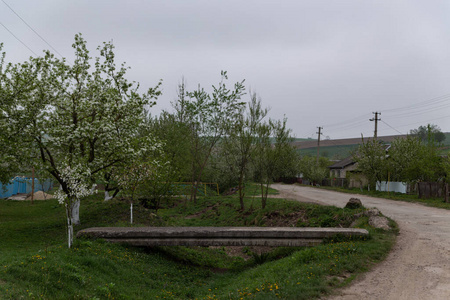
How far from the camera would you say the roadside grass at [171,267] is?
7586 millimetres

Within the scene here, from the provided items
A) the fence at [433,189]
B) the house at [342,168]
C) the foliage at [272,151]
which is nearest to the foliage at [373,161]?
the fence at [433,189]

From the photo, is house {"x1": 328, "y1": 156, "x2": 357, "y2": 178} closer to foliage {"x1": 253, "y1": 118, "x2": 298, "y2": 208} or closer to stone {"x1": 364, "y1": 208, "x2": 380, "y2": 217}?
foliage {"x1": 253, "y1": 118, "x2": 298, "y2": 208}

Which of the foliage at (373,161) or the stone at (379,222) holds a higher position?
the foliage at (373,161)

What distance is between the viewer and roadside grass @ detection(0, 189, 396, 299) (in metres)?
7.59

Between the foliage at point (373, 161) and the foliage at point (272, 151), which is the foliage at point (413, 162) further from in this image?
the foliage at point (272, 151)

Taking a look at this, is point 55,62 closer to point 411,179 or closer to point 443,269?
point 443,269

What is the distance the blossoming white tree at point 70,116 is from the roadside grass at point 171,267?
9.77 ft

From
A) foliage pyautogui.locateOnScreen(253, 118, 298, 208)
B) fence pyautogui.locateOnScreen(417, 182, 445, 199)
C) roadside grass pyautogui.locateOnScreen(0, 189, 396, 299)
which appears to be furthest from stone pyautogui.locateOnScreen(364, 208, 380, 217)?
fence pyautogui.locateOnScreen(417, 182, 445, 199)

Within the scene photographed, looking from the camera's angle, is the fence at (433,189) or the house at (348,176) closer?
the fence at (433,189)

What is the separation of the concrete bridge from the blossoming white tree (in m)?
2.81

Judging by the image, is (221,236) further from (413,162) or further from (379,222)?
(413,162)

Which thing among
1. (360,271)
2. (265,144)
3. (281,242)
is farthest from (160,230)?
(265,144)

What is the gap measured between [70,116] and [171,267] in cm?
821

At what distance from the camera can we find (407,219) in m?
16.2
